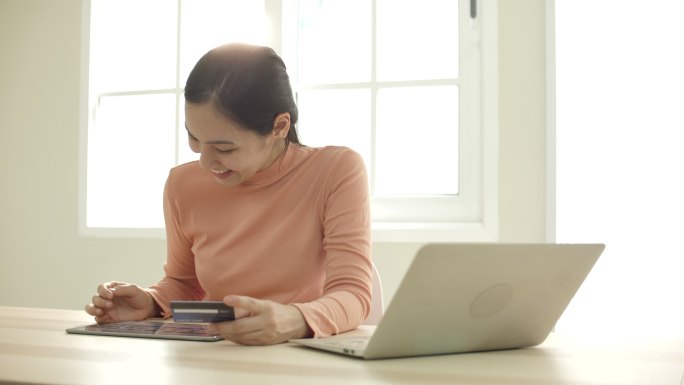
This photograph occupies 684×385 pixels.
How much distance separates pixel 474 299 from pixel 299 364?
0.23 m

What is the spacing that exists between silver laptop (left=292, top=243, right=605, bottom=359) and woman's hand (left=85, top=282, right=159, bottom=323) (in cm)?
46

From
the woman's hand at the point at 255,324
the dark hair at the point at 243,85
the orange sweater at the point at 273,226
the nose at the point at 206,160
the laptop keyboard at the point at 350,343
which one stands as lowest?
the laptop keyboard at the point at 350,343

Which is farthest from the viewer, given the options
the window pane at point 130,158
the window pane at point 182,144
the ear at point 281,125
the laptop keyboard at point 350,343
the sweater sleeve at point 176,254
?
the window pane at point 130,158

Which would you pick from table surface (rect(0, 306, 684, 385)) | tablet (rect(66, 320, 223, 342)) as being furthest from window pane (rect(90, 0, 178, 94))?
table surface (rect(0, 306, 684, 385))

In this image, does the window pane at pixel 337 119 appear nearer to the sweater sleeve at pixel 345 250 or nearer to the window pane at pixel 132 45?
the window pane at pixel 132 45

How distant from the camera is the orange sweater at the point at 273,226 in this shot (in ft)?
5.01

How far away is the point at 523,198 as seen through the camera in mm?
2443

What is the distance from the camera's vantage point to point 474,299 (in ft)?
3.39

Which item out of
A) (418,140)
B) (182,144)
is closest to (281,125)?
(418,140)

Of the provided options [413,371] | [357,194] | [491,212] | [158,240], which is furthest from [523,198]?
A: [413,371]

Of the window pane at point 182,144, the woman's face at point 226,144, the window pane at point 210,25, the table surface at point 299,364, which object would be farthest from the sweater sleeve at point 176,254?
the window pane at point 210,25

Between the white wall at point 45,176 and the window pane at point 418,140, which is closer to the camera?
the window pane at point 418,140

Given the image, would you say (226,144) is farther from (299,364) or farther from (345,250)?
(299,364)

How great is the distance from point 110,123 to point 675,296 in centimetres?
209
